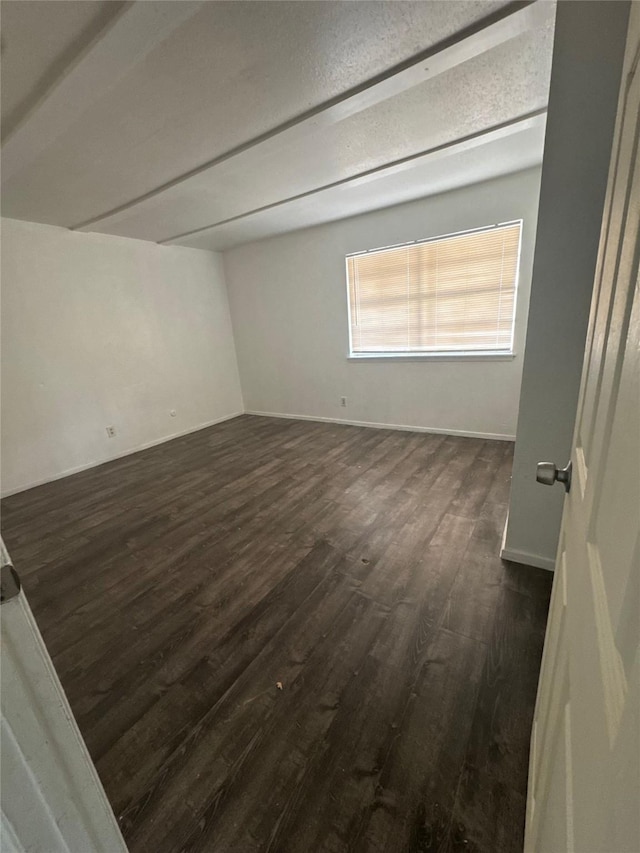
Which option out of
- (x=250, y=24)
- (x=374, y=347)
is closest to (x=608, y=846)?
(x=250, y=24)

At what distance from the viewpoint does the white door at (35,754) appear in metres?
0.49

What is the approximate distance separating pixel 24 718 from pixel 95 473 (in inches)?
157

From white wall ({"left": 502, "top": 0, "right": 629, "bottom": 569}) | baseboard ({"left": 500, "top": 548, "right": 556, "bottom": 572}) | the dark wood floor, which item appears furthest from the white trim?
baseboard ({"left": 500, "top": 548, "right": 556, "bottom": 572})

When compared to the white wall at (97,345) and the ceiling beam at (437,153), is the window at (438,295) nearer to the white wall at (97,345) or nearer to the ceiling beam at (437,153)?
the ceiling beam at (437,153)

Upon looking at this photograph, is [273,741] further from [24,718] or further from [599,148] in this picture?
[599,148]

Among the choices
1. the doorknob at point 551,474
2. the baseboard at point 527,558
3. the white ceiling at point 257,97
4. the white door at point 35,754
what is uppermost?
the white ceiling at point 257,97

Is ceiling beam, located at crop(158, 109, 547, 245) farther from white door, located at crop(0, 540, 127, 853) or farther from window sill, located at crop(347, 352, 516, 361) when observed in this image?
white door, located at crop(0, 540, 127, 853)

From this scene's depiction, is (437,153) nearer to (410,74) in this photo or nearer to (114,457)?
(410,74)

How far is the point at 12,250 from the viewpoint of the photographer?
3.26 metres

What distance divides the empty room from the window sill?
5cm

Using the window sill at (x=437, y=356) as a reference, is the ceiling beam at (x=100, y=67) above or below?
above

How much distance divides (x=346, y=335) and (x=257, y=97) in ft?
9.29

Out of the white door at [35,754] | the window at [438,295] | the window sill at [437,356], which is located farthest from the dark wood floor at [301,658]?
the window at [438,295]

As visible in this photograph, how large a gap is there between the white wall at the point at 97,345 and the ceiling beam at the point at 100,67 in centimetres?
179
